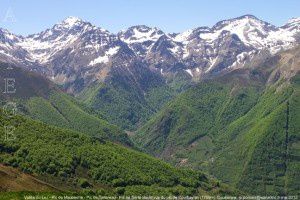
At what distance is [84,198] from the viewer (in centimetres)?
17900

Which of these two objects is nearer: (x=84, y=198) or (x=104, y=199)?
(x=84, y=198)

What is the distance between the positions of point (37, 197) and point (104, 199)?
36846 millimetres

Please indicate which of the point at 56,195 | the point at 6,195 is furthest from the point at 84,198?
the point at 6,195

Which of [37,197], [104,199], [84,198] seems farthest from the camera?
[104,199]

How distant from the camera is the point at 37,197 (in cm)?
16375

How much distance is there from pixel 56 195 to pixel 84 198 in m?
10.3

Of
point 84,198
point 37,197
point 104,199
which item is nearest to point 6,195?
point 37,197

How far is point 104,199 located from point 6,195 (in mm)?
41667

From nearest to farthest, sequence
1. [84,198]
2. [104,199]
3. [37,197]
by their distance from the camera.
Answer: [37,197] → [84,198] → [104,199]

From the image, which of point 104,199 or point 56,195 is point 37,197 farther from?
point 104,199

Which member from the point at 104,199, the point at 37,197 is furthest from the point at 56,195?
the point at 104,199

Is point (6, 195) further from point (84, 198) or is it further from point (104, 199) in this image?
point (104, 199)

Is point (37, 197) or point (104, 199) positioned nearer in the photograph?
point (37, 197)

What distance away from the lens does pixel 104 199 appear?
195750mm
